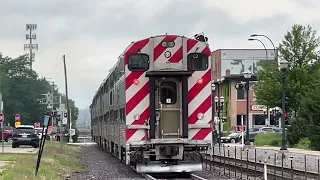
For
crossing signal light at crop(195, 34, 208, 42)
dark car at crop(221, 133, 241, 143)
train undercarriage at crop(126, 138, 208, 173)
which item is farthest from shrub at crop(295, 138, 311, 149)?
train undercarriage at crop(126, 138, 208, 173)

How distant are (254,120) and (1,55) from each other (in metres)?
54.3

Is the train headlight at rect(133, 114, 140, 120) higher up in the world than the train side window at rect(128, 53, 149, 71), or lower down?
lower down

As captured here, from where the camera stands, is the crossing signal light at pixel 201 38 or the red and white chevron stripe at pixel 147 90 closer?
the red and white chevron stripe at pixel 147 90

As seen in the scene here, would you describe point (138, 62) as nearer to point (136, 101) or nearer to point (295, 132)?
point (136, 101)

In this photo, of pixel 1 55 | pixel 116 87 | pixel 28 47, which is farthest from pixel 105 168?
pixel 28 47

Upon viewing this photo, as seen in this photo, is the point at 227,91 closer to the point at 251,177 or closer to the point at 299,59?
the point at 299,59

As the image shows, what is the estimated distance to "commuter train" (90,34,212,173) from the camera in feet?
61.2

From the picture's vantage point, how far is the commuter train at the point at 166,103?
18641mm

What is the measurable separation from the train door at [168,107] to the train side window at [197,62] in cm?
71

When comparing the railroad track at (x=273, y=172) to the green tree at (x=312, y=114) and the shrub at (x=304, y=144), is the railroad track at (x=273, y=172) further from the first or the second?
the shrub at (x=304, y=144)

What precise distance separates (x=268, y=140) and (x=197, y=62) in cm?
3171

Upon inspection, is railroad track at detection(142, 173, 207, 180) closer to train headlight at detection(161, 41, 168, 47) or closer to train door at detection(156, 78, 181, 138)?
train door at detection(156, 78, 181, 138)

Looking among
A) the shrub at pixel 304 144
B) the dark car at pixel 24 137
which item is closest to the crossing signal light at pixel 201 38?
the shrub at pixel 304 144

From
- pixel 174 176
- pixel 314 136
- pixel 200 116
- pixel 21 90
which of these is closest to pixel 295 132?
pixel 314 136
